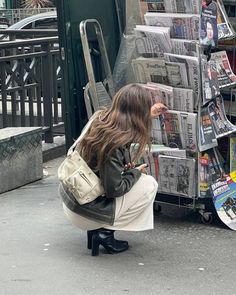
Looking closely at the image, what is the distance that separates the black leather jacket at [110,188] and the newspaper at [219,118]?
0.90 meters

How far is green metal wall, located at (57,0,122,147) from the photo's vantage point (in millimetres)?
5289

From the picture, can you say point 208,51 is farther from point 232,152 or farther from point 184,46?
point 232,152

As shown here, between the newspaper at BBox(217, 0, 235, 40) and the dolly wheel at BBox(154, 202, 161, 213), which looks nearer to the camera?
the newspaper at BBox(217, 0, 235, 40)

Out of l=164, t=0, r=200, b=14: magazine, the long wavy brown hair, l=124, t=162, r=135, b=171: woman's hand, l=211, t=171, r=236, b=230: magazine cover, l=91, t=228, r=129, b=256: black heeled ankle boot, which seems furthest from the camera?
l=211, t=171, r=236, b=230: magazine cover

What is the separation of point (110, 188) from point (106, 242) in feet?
1.63

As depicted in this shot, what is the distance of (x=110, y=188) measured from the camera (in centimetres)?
429

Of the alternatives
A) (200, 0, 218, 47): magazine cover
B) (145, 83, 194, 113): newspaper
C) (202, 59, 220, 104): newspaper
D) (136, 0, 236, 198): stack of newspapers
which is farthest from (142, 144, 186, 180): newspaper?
(200, 0, 218, 47): magazine cover

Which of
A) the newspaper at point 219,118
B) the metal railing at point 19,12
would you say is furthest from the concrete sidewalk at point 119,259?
the metal railing at point 19,12

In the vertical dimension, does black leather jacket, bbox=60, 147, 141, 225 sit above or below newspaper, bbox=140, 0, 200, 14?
below

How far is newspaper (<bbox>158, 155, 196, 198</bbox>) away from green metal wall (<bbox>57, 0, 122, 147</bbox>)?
2.65 feet

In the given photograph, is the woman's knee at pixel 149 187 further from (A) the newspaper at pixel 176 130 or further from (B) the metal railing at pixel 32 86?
(B) the metal railing at pixel 32 86

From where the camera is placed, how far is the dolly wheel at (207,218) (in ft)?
17.2

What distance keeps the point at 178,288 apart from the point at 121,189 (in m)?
0.71

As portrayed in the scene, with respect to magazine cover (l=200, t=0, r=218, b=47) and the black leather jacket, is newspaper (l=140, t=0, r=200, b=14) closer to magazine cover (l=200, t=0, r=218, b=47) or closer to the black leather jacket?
magazine cover (l=200, t=0, r=218, b=47)
